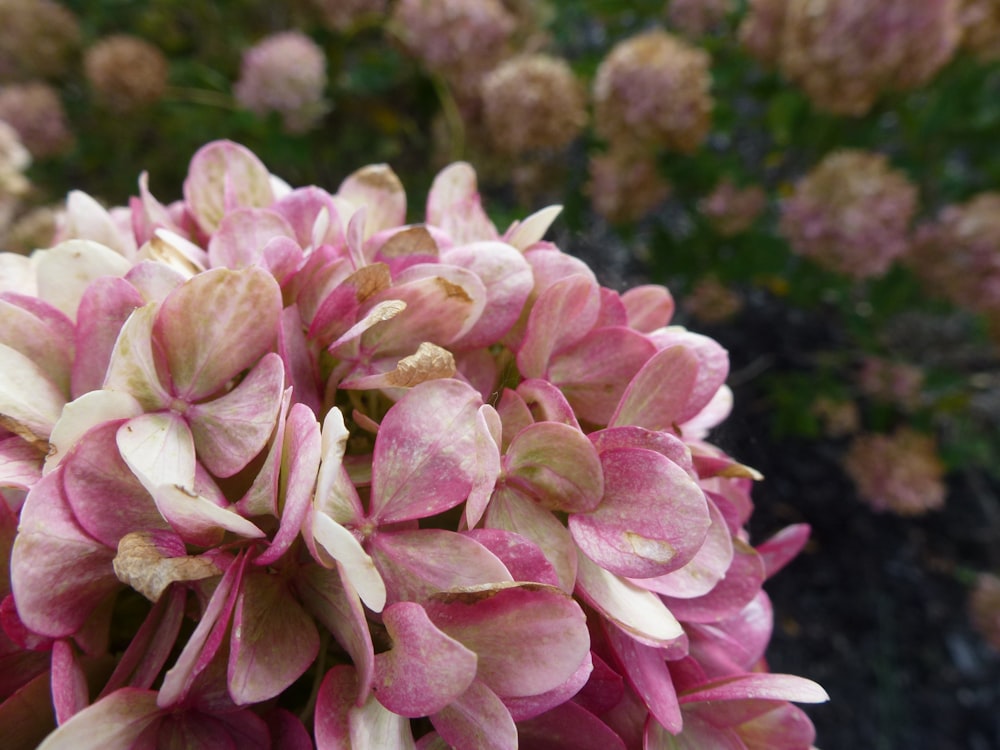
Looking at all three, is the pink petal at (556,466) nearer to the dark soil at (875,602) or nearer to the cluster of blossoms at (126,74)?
the dark soil at (875,602)

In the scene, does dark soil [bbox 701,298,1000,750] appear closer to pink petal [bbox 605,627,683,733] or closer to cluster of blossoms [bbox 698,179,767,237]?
cluster of blossoms [bbox 698,179,767,237]

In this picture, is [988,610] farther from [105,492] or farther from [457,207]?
[105,492]

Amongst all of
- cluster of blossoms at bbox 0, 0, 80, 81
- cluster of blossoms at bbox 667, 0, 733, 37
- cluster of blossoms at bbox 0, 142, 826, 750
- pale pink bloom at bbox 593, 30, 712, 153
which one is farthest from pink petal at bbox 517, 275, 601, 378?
cluster of blossoms at bbox 0, 0, 80, 81

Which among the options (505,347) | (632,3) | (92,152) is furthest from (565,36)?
(505,347)

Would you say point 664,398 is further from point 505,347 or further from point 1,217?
point 1,217

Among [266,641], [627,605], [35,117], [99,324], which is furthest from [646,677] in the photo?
[35,117]

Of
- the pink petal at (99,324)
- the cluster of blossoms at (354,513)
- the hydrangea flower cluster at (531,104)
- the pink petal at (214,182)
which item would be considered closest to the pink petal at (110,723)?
the cluster of blossoms at (354,513)
